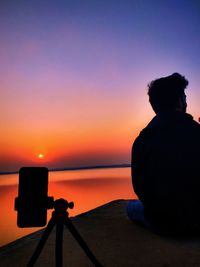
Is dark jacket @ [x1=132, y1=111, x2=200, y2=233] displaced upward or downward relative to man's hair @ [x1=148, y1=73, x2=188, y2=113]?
downward

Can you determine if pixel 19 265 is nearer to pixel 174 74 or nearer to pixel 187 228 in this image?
pixel 187 228

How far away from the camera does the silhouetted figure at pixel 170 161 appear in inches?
112

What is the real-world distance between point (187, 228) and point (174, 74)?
1.98 metres

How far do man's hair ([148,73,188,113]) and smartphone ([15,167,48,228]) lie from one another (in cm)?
189

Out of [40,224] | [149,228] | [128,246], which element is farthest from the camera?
[149,228]

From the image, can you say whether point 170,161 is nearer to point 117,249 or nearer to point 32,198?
point 117,249

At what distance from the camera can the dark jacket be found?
2852mm

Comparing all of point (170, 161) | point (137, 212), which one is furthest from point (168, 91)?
point (137, 212)

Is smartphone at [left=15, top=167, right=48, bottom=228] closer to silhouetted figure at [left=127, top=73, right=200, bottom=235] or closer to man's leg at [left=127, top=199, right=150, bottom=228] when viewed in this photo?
silhouetted figure at [left=127, top=73, right=200, bottom=235]

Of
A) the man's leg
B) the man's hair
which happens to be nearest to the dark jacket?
the man's hair

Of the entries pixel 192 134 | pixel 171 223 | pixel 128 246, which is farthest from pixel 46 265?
pixel 192 134

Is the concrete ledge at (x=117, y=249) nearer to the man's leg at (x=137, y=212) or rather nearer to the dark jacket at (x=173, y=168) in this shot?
the man's leg at (x=137, y=212)

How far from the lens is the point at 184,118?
2.96m

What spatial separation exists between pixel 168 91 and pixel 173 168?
3.18ft
